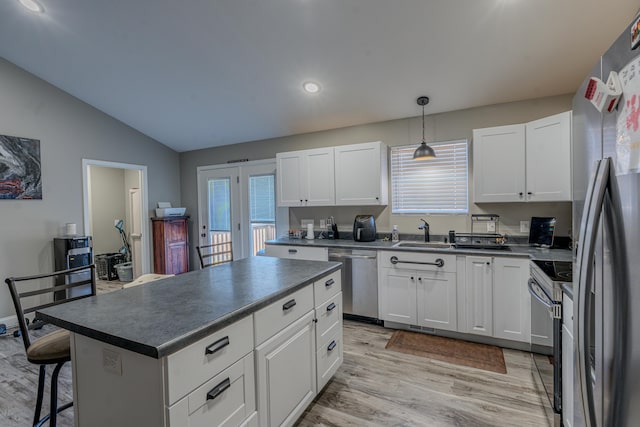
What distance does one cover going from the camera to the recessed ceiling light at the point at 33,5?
2.73 meters

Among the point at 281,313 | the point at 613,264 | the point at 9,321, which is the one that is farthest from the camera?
the point at 9,321

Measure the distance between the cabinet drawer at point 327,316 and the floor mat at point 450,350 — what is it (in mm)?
911

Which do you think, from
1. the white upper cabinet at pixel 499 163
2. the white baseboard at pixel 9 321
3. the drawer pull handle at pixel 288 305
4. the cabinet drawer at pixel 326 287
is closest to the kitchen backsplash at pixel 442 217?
the white upper cabinet at pixel 499 163

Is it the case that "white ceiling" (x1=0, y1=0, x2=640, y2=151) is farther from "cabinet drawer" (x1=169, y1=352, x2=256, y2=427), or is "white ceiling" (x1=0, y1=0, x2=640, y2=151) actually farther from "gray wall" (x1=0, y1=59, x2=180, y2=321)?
"cabinet drawer" (x1=169, y1=352, x2=256, y2=427)

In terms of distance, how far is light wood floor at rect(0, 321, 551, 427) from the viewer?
6.29 feet

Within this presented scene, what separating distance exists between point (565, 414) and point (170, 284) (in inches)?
89.5

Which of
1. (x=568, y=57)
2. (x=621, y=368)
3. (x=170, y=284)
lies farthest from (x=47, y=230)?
(x=568, y=57)

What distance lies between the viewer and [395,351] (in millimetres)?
2789

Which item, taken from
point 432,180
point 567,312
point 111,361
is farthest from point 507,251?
point 111,361

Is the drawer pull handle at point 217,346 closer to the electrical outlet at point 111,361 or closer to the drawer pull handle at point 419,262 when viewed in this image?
the electrical outlet at point 111,361

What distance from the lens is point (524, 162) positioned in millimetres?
2918

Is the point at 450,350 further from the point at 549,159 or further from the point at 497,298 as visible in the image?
the point at 549,159

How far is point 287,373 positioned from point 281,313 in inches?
13.5

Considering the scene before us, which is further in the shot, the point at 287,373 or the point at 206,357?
the point at 287,373
